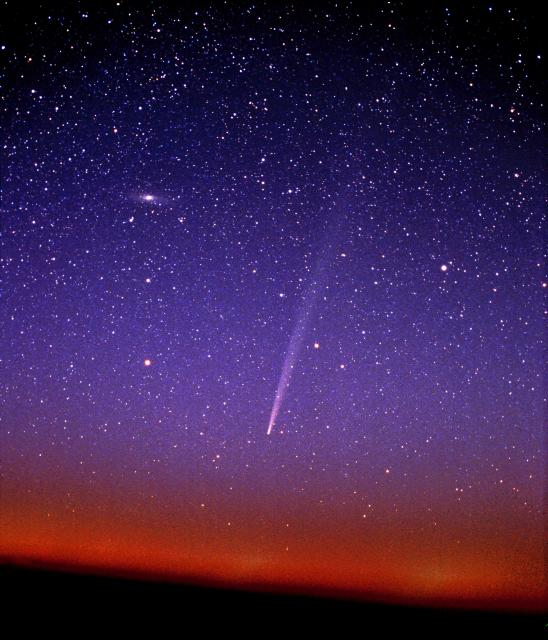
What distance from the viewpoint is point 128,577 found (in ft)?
36.1

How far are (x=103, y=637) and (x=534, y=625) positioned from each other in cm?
627

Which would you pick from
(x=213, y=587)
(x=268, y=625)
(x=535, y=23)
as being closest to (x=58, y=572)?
(x=213, y=587)

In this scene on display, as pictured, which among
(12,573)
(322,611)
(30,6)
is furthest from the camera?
(12,573)

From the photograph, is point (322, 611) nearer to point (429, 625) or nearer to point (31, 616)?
point (429, 625)

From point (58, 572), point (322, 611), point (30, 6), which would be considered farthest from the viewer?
point (58, 572)

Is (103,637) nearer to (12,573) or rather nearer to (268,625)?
(268,625)

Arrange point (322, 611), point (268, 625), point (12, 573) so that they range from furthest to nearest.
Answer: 1. point (12, 573)
2. point (322, 611)
3. point (268, 625)

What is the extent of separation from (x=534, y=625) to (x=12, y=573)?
30.1ft

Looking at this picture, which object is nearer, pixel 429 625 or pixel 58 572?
pixel 429 625

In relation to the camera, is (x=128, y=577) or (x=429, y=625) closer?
(x=429, y=625)

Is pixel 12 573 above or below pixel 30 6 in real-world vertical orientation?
below

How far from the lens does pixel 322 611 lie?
816 cm

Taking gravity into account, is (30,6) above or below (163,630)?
above

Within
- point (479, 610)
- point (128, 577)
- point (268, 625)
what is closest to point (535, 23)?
point (268, 625)
